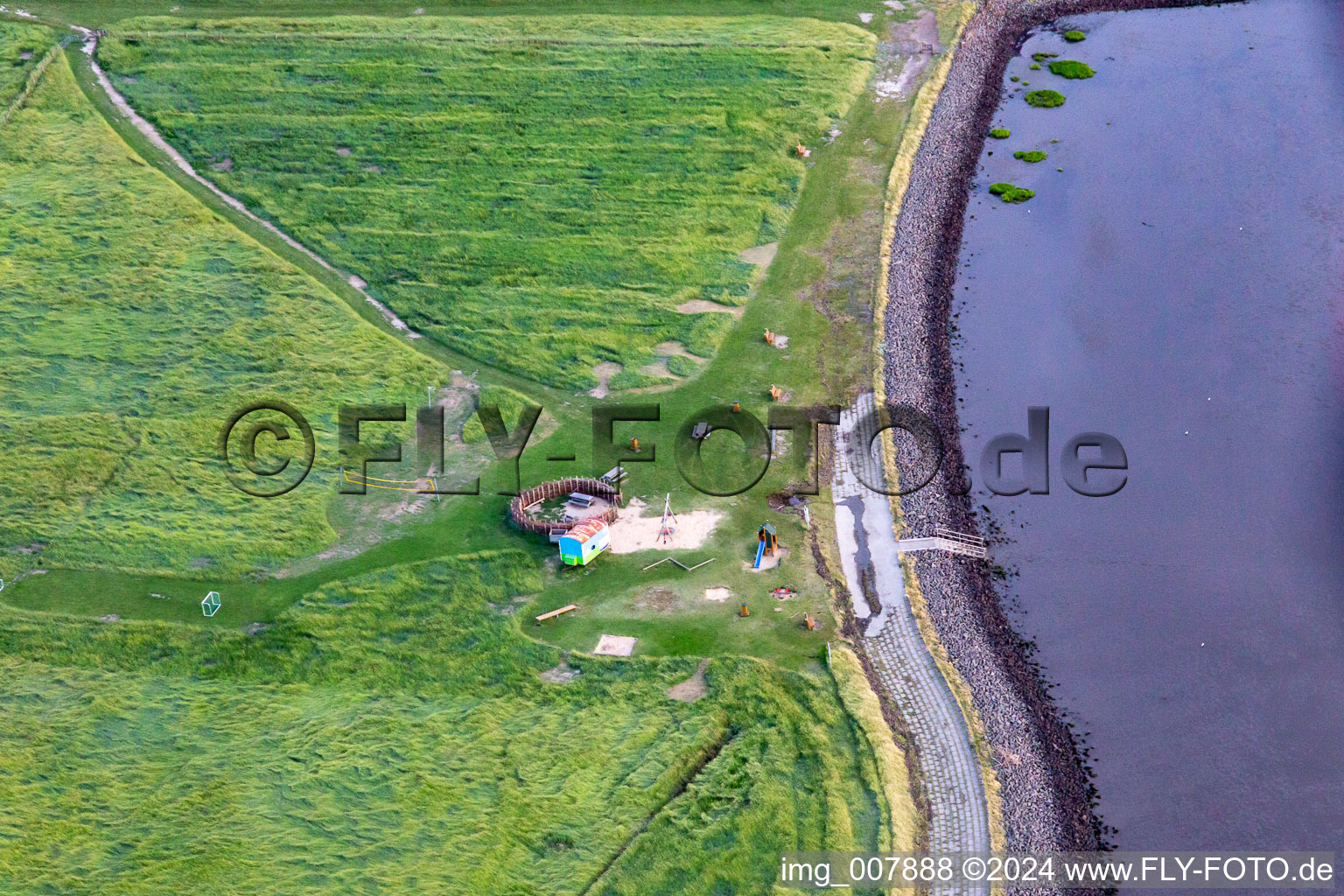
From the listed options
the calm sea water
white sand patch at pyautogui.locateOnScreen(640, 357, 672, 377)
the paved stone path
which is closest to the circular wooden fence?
white sand patch at pyautogui.locateOnScreen(640, 357, 672, 377)

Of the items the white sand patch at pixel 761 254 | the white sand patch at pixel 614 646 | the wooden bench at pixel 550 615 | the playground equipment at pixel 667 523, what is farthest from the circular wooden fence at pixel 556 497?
the white sand patch at pixel 761 254

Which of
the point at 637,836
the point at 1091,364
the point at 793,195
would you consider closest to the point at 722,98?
the point at 793,195

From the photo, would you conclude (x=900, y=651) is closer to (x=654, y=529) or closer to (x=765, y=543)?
(x=765, y=543)

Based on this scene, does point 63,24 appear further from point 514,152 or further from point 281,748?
point 281,748

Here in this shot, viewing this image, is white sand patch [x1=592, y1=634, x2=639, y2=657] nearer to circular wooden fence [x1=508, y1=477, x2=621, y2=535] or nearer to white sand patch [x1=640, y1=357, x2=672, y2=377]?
circular wooden fence [x1=508, y1=477, x2=621, y2=535]

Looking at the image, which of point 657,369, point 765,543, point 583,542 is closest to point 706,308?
point 657,369

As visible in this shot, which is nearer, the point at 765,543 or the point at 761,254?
the point at 765,543
